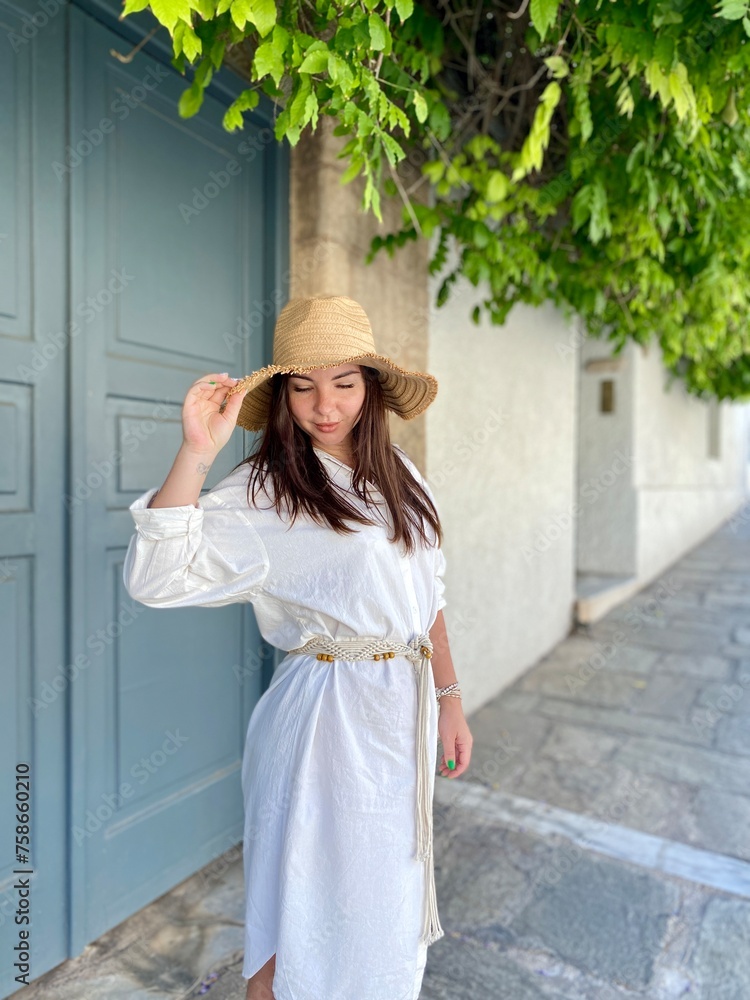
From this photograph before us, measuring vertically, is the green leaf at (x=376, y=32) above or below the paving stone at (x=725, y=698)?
above

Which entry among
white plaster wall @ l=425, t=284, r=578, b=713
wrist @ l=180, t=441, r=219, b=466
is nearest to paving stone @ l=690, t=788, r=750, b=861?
white plaster wall @ l=425, t=284, r=578, b=713

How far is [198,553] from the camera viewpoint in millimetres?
1136

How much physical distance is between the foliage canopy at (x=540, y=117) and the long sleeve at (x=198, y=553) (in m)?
0.83

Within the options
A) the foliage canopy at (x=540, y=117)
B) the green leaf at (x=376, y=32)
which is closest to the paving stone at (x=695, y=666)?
the foliage canopy at (x=540, y=117)

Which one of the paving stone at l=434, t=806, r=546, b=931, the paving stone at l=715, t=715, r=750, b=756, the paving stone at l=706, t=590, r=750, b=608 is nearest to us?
the paving stone at l=434, t=806, r=546, b=931

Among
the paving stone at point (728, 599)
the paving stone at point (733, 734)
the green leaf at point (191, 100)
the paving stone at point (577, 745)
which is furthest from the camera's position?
the paving stone at point (728, 599)

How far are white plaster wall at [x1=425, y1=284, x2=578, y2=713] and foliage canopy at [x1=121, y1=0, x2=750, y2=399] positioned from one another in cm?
43

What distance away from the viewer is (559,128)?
3.35m

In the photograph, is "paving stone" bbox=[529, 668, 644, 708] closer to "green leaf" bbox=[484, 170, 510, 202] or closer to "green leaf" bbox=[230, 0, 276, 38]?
"green leaf" bbox=[484, 170, 510, 202]

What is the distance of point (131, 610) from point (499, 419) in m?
2.60

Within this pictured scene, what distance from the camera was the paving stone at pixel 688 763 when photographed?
119 inches

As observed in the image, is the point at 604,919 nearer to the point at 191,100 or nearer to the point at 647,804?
the point at 647,804

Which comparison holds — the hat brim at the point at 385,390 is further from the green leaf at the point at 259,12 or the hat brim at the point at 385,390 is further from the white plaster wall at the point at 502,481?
the white plaster wall at the point at 502,481

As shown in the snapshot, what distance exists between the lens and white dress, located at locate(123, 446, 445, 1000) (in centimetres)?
122
